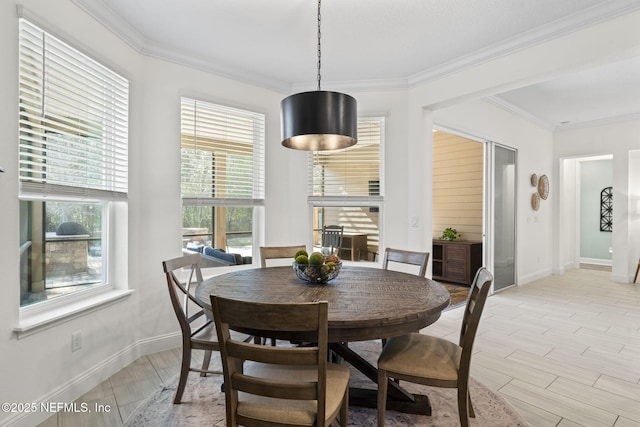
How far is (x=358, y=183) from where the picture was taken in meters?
3.96

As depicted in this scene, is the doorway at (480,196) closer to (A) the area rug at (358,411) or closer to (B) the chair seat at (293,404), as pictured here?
(A) the area rug at (358,411)

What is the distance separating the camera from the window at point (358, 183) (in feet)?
12.9

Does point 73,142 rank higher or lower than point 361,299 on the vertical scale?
higher

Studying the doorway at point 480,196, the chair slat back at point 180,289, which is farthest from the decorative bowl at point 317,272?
the doorway at point 480,196

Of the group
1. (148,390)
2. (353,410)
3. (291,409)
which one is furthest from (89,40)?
(353,410)

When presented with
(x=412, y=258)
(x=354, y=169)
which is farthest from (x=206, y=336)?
(x=354, y=169)

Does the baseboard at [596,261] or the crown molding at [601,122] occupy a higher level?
the crown molding at [601,122]

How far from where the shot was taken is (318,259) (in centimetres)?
210

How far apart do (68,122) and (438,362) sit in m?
2.69

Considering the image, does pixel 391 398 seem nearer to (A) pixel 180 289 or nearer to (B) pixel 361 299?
(B) pixel 361 299

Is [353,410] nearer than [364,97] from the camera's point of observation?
Yes

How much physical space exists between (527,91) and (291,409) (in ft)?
15.6

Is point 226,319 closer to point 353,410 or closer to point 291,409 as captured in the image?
point 291,409

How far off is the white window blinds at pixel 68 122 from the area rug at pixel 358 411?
4.81ft
